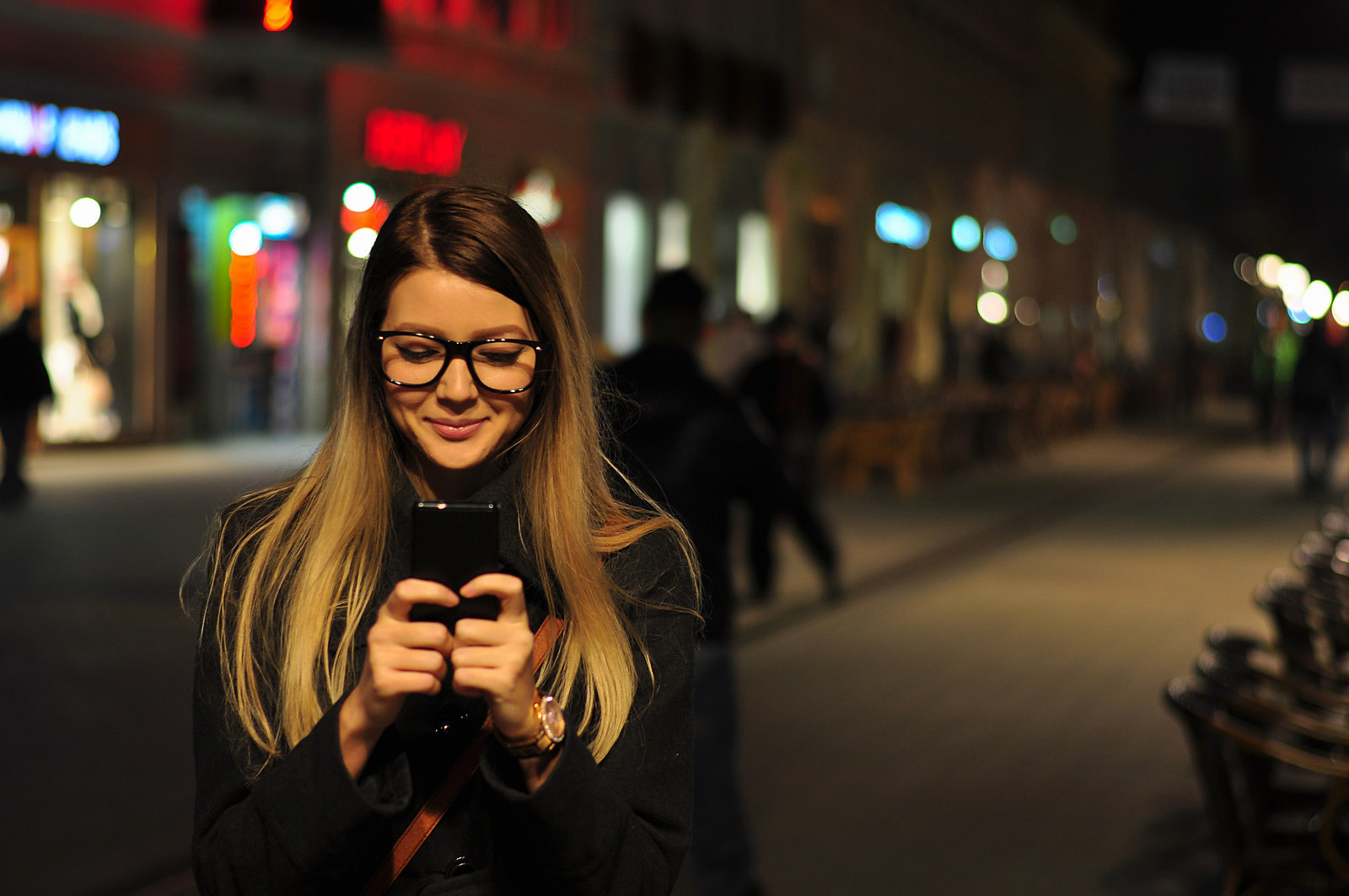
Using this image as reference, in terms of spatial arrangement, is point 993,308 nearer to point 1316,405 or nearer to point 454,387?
point 1316,405

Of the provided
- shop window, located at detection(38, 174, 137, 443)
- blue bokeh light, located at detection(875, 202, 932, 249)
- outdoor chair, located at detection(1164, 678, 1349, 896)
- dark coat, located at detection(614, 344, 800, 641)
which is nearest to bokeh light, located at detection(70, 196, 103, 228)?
shop window, located at detection(38, 174, 137, 443)

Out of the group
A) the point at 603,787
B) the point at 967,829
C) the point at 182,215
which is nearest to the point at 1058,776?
the point at 967,829

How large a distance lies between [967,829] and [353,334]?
4.48 metres

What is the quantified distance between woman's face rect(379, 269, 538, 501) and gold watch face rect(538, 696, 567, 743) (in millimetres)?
328

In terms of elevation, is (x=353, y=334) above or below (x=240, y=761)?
above

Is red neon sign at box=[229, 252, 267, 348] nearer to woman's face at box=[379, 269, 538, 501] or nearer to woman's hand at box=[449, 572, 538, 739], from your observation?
woman's face at box=[379, 269, 538, 501]

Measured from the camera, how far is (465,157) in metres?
3.17

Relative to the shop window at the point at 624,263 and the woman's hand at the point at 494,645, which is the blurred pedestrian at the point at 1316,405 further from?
the woman's hand at the point at 494,645

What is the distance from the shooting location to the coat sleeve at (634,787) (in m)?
1.86

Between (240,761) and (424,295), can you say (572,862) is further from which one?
(424,295)

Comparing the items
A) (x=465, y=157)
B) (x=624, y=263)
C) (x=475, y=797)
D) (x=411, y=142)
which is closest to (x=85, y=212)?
(x=411, y=142)

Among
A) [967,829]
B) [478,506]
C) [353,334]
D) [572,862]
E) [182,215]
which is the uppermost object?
[182,215]

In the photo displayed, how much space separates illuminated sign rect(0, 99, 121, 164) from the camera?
18344mm

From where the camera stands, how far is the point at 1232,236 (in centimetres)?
7912
